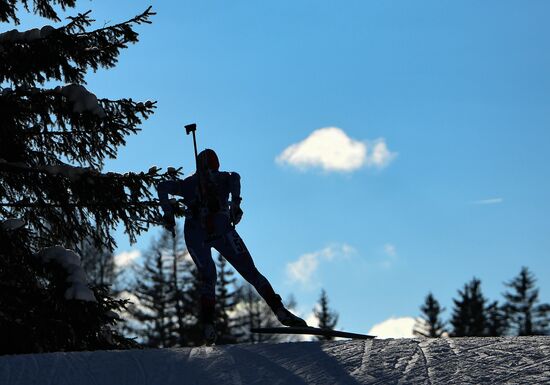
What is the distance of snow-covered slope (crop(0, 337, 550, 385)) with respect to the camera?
252 inches

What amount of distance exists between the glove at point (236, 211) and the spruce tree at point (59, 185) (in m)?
1.91

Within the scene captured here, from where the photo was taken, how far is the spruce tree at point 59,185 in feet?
33.9

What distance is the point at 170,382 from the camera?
21.3ft

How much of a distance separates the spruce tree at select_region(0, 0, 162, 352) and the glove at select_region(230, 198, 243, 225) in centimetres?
191

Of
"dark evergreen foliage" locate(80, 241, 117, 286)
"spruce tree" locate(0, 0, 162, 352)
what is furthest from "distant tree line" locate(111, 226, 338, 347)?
"spruce tree" locate(0, 0, 162, 352)

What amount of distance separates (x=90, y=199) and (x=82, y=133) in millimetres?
1353

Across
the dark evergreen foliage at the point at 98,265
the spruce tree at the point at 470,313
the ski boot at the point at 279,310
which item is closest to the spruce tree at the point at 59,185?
the ski boot at the point at 279,310

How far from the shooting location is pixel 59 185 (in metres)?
10.9

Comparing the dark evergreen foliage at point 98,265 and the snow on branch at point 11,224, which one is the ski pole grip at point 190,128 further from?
the dark evergreen foliage at point 98,265

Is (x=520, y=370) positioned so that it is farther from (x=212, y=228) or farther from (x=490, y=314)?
(x=490, y=314)

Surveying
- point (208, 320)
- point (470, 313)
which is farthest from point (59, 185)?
point (470, 313)

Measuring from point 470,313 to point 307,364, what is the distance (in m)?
50.0

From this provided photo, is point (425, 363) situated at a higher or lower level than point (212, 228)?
lower

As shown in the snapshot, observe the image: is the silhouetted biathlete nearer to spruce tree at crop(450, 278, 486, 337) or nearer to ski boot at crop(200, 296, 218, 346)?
ski boot at crop(200, 296, 218, 346)
